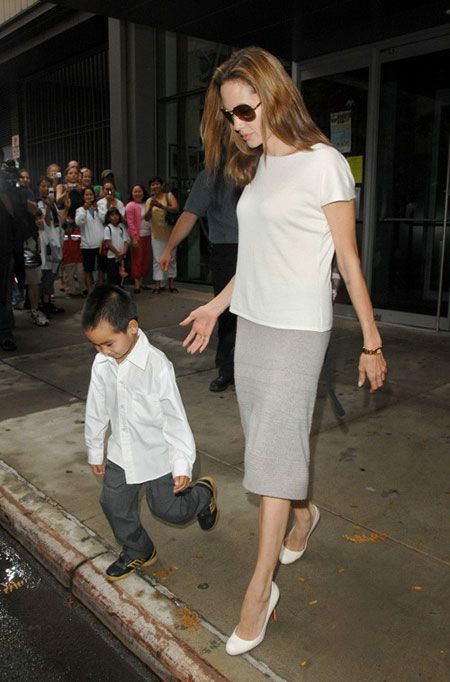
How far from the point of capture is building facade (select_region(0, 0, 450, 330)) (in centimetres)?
712

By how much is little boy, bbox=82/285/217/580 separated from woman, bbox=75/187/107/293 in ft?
25.2

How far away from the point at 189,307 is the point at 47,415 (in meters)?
4.81

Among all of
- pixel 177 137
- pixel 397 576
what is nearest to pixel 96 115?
pixel 177 137

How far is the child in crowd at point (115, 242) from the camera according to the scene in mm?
10141

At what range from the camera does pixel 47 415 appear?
4.91 metres

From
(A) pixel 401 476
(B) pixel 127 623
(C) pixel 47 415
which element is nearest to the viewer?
(B) pixel 127 623

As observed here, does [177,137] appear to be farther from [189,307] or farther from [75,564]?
[75,564]

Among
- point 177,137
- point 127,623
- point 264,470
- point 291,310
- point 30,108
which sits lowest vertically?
point 127,623

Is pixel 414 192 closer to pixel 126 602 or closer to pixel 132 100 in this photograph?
pixel 132 100

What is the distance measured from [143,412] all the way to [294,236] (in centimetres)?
100

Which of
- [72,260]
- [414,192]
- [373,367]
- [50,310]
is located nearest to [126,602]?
[373,367]

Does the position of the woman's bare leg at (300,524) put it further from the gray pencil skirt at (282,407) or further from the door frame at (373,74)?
the door frame at (373,74)

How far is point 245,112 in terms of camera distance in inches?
85.4

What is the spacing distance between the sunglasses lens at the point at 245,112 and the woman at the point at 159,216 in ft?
27.3
